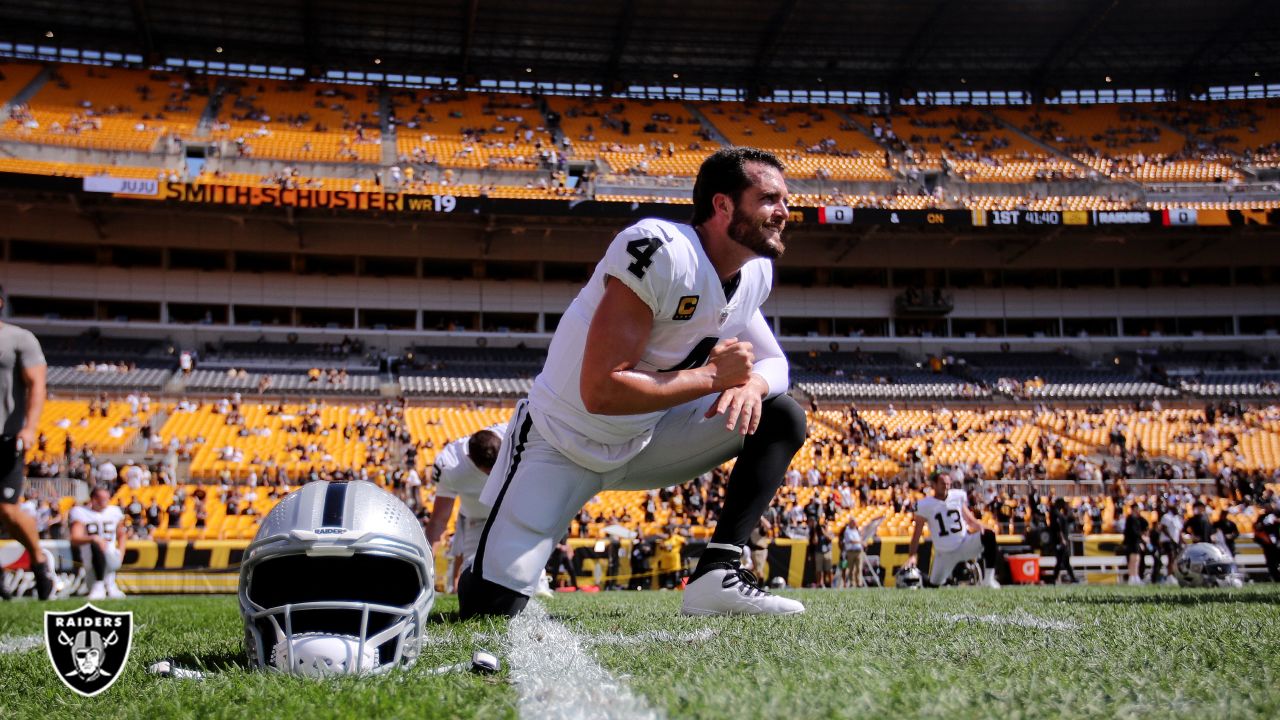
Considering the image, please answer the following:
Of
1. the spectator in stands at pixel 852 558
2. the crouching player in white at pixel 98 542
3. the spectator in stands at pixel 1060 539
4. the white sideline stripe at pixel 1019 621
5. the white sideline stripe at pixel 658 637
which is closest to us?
the white sideline stripe at pixel 658 637

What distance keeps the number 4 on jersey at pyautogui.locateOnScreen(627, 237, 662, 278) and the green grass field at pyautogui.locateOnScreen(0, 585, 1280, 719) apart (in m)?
1.15

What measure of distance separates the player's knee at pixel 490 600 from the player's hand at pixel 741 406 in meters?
1.01

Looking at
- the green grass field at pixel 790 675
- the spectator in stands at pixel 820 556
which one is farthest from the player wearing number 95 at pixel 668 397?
the spectator in stands at pixel 820 556

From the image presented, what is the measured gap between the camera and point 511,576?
3.55m

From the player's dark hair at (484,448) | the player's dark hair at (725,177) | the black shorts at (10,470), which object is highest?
the player's dark hair at (725,177)

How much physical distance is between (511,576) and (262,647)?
1.28 meters

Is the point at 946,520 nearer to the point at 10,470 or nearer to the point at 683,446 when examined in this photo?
the point at 683,446

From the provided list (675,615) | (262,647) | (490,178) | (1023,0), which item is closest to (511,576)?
(675,615)

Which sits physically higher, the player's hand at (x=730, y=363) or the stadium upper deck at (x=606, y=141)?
the stadium upper deck at (x=606, y=141)

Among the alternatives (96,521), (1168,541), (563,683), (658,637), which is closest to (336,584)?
(563,683)

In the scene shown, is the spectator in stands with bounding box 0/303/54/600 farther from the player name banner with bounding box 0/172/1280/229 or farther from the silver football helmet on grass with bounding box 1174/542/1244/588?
the player name banner with bounding box 0/172/1280/229

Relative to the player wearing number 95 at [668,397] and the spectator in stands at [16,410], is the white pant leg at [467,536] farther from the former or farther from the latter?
the player wearing number 95 at [668,397]

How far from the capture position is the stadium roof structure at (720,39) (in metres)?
34.4
